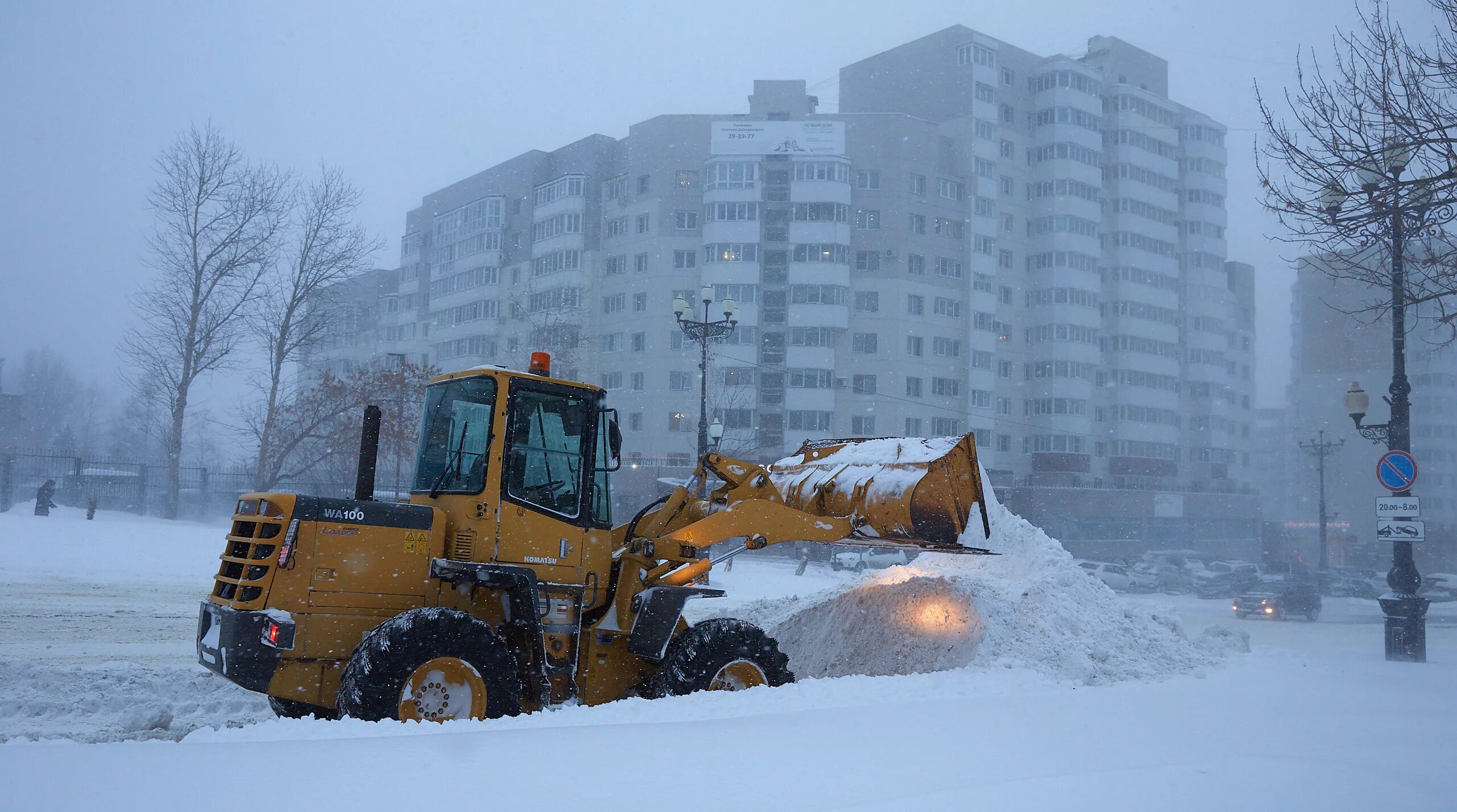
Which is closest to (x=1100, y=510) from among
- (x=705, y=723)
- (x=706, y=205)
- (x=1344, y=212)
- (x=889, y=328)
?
(x=889, y=328)

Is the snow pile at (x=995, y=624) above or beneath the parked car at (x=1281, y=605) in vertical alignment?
above

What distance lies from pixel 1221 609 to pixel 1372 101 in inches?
929

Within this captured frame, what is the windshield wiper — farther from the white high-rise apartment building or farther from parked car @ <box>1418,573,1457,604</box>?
the white high-rise apartment building

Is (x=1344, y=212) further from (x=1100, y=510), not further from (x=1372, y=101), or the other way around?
(x=1100, y=510)

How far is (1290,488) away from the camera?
117750mm

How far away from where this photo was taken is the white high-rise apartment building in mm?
56125

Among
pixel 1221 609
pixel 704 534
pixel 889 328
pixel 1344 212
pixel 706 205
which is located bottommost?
pixel 1221 609

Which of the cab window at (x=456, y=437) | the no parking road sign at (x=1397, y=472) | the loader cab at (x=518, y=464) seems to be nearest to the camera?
the loader cab at (x=518, y=464)

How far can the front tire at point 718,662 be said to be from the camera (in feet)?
24.6

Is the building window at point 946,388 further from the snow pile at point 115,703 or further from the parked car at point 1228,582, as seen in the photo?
the snow pile at point 115,703

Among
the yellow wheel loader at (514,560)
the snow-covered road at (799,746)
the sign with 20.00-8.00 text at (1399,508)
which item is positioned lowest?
the snow-covered road at (799,746)

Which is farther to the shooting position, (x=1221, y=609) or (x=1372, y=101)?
(x=1221, y=609)

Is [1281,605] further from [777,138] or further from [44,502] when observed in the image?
[777,138]

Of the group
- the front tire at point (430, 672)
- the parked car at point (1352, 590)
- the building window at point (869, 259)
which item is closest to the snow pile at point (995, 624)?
the front tire at point (430, 672)
